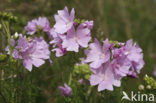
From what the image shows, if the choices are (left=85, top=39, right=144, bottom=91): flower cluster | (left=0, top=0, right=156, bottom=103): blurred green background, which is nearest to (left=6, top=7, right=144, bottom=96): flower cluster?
(left=85, top=39, right=144, bottom=91): flower cluster

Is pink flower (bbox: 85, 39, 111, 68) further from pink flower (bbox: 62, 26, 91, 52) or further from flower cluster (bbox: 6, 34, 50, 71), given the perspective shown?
flower cluster (bbox: 6, 34, 50, 71)

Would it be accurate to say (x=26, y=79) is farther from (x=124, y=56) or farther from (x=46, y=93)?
(x=124, y=56)

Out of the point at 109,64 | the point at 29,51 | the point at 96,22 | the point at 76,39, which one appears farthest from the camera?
the point at 96,22

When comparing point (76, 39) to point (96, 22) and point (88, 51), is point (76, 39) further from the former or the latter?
point (96, 22)

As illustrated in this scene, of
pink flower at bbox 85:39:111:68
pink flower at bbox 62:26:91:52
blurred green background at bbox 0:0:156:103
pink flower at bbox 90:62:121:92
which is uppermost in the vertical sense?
blurred green background at bbox 0:0:156:103

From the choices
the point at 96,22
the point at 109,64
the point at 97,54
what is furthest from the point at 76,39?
the point at 96,22

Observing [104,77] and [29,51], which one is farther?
[29,51]

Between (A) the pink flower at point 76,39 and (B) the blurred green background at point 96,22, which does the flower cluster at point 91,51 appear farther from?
(B) the blurred green background at point 96,22

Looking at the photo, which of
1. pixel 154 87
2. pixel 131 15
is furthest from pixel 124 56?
pixel 131 15

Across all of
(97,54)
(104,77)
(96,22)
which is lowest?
(104,77)
